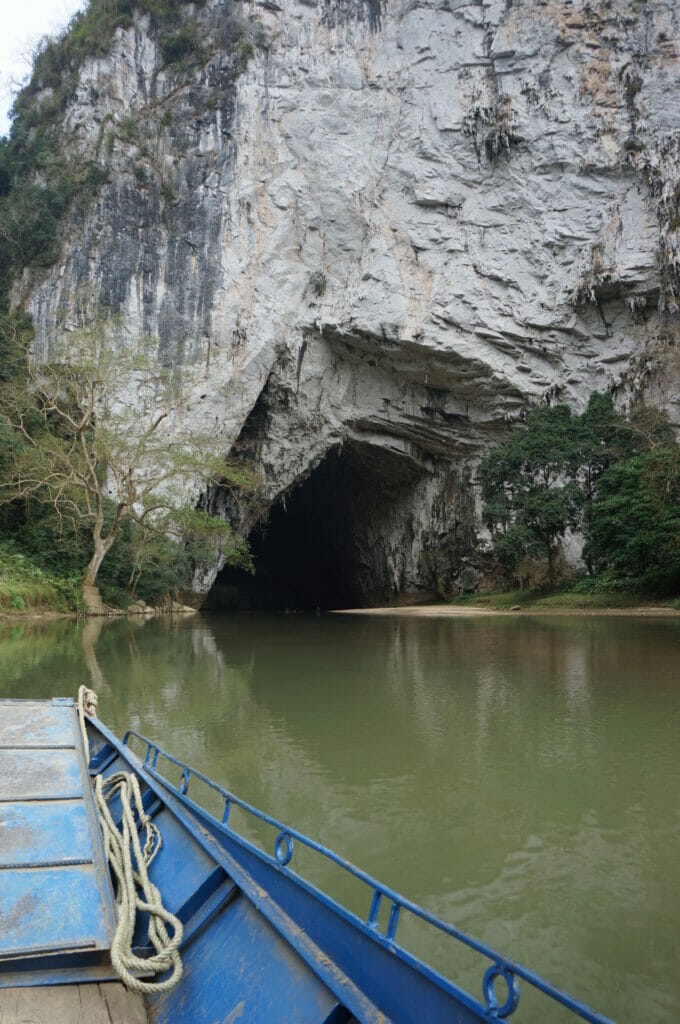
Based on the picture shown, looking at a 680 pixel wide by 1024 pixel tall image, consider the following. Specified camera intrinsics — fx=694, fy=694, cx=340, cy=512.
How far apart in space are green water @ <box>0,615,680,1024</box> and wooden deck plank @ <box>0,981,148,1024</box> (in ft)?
3.41

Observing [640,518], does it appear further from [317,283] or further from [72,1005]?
[72,1005]

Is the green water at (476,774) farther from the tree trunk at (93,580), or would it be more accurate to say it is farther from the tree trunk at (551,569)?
the tree trunk at (551,569)

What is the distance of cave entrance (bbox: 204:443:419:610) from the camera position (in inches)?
1248

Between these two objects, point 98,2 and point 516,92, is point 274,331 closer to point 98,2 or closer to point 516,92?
point 516,92

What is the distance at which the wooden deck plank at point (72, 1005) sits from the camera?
1741 millimetres

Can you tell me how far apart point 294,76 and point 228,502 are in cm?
1618

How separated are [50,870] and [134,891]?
1.29 feet

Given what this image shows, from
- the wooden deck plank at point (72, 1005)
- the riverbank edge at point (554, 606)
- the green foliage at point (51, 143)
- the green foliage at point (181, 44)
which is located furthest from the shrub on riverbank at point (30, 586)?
the green foliage at point (181, 44)

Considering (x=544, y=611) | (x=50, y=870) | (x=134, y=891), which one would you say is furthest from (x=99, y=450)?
(x=134, y=891)

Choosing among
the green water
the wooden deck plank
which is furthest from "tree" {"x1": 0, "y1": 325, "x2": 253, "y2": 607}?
the wooden deck plank

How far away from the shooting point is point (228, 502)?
27500 mm

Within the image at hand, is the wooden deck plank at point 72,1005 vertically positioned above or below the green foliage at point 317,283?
below

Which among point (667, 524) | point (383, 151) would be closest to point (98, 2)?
point (383, 151)

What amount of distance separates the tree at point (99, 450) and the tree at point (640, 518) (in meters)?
11.2
